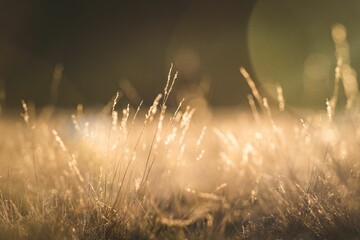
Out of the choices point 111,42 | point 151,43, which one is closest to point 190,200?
point 151,43

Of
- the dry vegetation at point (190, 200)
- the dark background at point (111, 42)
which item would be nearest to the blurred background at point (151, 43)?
the dark background at point (111, 42)

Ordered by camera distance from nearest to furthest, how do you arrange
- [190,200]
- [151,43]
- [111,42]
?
[190,200] < [151,43] < [111,42]

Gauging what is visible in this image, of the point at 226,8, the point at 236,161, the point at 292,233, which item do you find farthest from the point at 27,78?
the point at 292,233

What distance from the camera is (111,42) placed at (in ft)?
70.5

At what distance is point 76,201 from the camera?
2.99 m

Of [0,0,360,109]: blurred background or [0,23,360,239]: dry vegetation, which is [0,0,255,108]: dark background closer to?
[0,0,360,109]: blurred background

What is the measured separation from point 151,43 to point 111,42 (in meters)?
1.93

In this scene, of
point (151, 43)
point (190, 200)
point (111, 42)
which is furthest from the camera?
point (111, 42)

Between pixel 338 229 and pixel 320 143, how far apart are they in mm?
1630

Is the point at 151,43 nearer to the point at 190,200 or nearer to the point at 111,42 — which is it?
the point at 111,42

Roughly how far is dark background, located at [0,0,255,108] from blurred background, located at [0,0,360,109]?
0.04 meters

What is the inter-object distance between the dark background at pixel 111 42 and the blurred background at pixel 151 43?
1.5 inches

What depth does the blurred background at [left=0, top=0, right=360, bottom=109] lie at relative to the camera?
15.9 m

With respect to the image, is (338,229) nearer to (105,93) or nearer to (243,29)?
(105,93)
